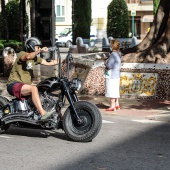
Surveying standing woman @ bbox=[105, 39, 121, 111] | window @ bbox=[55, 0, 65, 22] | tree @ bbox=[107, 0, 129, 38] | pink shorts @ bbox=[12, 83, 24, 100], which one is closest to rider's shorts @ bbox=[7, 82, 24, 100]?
pink shorts @ bbox=[12, 83, 24, 100]

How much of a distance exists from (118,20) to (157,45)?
3231 cm

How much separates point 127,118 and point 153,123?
2.38ft

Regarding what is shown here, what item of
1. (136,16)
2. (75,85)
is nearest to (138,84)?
(75,85)

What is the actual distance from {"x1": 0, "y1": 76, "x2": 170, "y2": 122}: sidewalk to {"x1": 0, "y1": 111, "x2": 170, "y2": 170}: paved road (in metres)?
Answer: 1.23

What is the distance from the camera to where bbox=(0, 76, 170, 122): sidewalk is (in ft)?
37.5

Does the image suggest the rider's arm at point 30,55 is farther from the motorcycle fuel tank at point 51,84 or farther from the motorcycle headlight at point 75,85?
the motorcycle headlight at point 75,85

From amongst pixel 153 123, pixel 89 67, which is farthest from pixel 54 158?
pixel 89 67

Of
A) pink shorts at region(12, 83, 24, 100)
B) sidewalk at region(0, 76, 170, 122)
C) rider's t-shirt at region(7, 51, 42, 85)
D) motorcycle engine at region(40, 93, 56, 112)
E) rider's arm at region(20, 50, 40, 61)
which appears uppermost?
rider's arm at region(20, 50, 40, 61)

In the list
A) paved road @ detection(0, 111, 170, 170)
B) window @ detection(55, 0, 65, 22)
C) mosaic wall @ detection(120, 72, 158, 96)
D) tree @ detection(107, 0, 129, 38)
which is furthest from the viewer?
window @ detection(55, 0, 65, 22)

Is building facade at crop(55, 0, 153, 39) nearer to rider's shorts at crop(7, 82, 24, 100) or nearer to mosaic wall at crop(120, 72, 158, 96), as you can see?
mosaic wall at crop(120, 72, 158, 96)

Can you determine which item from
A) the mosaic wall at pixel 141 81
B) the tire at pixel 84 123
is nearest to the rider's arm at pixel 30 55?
the tire at pixel 84 123

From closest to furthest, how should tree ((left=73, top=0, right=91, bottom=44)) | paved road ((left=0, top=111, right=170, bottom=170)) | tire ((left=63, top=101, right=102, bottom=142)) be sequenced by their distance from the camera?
paved road ((left=0, top=111, right=170, bottom=170)), tire ((left=63, top=101, right=102, bottom=142)), tree ((left=73, top=0, right=91, bottom=44))

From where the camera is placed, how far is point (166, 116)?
36.5 ft

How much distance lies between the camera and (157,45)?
1538 centimetres
